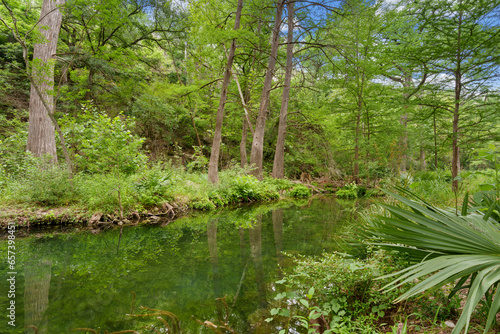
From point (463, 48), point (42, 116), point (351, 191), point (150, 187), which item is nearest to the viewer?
point (463, 48)

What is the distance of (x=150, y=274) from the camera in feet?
10.3

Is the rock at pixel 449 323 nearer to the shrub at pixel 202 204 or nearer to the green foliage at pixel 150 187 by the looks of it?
the green foliage at pixel 150 187

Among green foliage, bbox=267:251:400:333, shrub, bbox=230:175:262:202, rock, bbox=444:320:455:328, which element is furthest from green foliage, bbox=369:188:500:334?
shrub, bbox=230:175:262:202

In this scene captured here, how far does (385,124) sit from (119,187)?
11468mm

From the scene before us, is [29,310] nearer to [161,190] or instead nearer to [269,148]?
[161,190]

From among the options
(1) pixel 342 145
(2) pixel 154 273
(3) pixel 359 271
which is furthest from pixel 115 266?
(1) pixel 342 145

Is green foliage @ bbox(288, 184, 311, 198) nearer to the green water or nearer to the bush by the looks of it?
the bush

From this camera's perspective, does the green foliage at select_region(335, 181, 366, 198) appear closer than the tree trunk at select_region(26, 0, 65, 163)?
No

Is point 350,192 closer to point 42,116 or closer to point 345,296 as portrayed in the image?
point 345,296

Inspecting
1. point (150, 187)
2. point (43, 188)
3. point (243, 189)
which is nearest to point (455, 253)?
point (150, 187)

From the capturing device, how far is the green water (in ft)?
7.38

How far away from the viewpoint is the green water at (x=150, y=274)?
2248mm

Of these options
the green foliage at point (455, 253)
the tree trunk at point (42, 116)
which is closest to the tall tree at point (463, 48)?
the green foliage at point (455, 253)

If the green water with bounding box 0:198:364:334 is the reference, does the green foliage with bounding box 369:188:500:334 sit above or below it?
above
